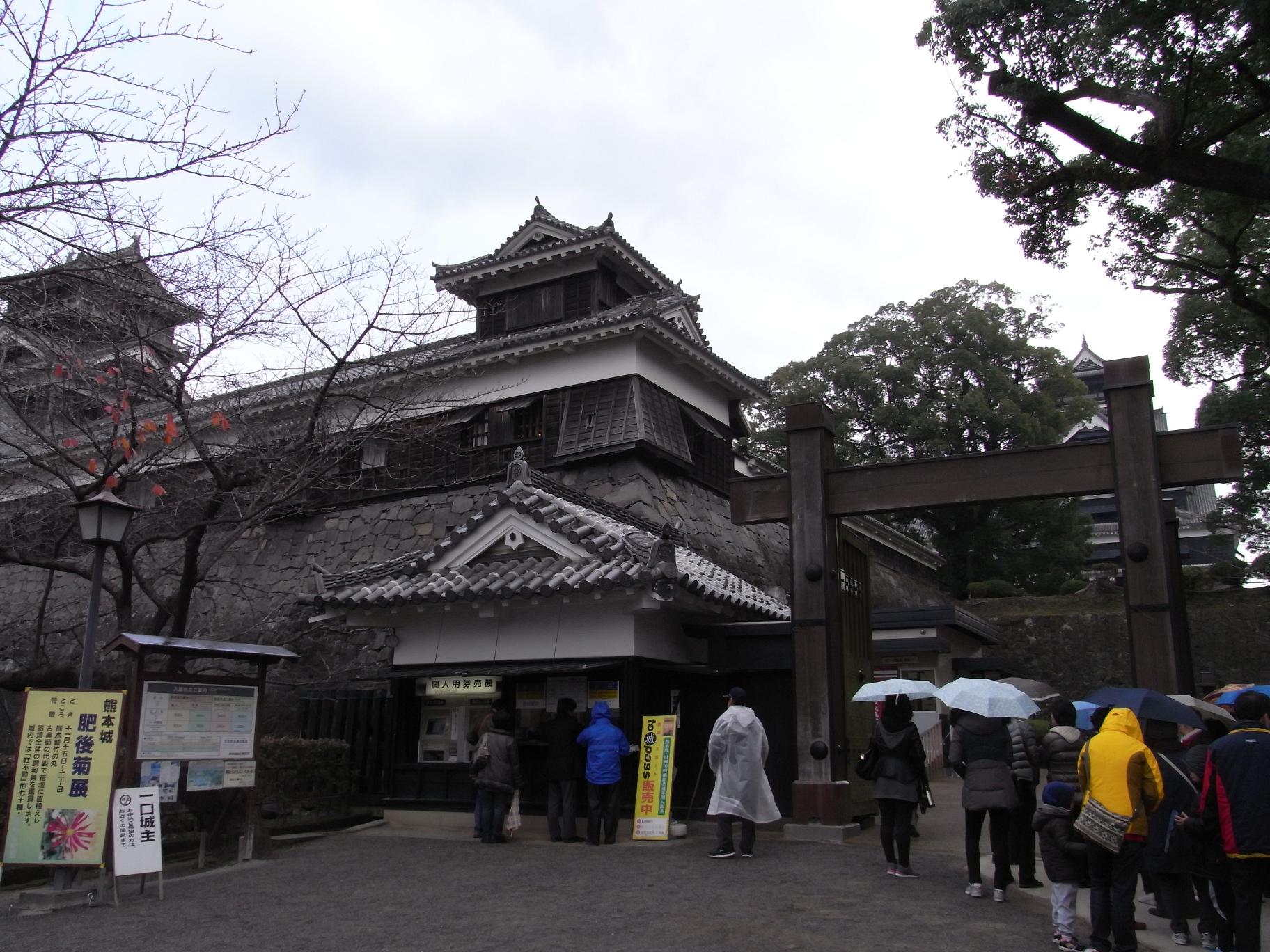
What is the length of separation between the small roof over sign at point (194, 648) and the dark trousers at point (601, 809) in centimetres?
380

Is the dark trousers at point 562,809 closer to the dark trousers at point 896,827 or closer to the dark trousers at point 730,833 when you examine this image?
the dark trousers at point 730,833

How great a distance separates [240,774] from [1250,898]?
9219 millimetres

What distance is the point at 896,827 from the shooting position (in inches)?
346

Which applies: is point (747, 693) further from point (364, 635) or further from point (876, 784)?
point (364, 635)

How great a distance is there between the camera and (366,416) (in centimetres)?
1969

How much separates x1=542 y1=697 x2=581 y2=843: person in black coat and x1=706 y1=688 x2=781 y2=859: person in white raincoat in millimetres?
2018

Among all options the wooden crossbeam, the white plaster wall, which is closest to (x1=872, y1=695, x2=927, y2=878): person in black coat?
the wooden crossbeam

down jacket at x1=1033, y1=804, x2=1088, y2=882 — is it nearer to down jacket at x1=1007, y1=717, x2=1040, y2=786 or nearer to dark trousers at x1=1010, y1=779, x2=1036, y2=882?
down jacket at x1=1007, y1=717, x2=1040, y2=786

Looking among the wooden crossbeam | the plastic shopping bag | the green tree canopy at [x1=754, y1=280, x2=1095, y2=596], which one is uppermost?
the green tree canopy at [x1=754, y1=280, x2=1095, y2=596]

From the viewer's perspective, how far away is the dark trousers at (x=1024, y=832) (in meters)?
8.41

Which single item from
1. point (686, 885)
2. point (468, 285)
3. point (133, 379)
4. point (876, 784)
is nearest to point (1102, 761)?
point (876, 784)

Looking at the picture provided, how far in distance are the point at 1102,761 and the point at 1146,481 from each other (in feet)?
17.7

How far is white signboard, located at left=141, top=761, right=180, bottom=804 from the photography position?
9.36 meters

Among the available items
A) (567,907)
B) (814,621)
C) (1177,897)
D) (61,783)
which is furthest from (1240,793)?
(61,783)
